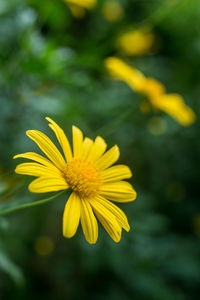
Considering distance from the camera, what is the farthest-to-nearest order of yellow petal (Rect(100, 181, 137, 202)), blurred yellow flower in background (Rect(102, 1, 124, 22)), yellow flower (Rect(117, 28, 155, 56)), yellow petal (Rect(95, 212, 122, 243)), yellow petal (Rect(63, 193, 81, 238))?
blurred yellow flower in background (Rect(102, 1, 124, 22))
yellow flower (Rect(117, 28, 155, 56))
yellow petal (Rect(100, 181, 137, 202))
yellow petal (Rect(95, 212, 122, 243))
yellow petal (Rect(63, 193, 81, 238))

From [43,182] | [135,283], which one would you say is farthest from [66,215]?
[135,283]

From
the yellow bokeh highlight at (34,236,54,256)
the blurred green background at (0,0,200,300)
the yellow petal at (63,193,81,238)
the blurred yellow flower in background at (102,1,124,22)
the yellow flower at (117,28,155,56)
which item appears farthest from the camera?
the blurred yellow flower in background at (102,1,124,22)

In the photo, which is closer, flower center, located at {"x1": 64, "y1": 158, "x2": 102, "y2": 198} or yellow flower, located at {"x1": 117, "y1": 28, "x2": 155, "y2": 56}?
flower center, located at {"x1": 64, "y1": 158, "x2": 102, "y2": 198}

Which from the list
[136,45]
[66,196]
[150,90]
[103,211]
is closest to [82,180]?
[103,211]

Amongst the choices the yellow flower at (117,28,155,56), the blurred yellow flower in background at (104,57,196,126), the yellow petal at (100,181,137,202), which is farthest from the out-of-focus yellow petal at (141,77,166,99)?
the yellow flower at (117,28,155,56)

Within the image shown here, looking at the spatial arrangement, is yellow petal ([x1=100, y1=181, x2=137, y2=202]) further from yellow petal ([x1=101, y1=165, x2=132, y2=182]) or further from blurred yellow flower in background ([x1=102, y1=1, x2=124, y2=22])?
blurred yellow flower in background ([x1=102, y1=1, x2=124, y2=22])

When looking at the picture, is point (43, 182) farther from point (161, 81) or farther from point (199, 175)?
point (161, 81)
